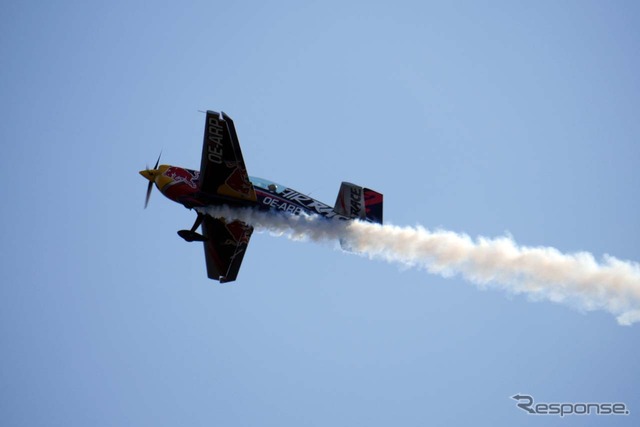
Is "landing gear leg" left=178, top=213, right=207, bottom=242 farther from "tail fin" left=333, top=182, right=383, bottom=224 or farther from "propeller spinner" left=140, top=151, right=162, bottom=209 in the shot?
"tail fin" left=333, top=182, right=383, bottom=224

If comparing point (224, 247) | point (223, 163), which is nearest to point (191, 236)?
point (224, 247)

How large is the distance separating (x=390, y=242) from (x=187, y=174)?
659 centimetres

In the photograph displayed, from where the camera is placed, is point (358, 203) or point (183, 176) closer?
point (358, 203)

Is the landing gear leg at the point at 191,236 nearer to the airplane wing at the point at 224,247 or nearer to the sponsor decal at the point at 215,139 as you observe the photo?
the airplane wing at the point at 224,247

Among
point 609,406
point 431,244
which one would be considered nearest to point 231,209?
point 431,244

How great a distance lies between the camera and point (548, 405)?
75.9 feet

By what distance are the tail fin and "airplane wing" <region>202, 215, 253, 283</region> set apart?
11.6ft

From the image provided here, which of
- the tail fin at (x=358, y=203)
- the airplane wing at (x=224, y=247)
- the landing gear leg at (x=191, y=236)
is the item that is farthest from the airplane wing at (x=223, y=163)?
the tail fin at (x=358, y=203)

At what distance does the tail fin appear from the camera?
25797 mm

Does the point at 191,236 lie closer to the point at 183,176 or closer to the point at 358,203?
the point at 183,176

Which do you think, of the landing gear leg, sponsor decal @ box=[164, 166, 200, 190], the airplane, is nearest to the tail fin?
the airplane

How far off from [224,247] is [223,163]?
411 cm

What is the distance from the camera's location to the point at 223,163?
2528 cm

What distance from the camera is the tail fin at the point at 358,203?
2580cm
